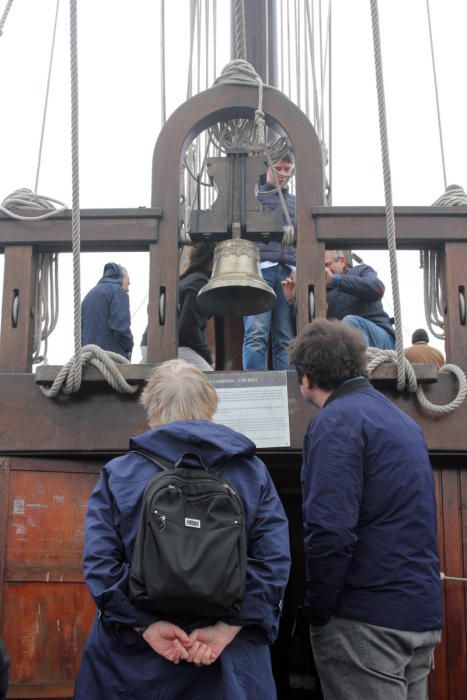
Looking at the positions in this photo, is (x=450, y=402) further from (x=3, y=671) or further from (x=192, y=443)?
(x=3, y=671)

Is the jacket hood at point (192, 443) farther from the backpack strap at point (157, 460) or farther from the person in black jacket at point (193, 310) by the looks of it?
the person in black jacket at point (193, 310)

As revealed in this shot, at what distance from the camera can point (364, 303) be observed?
4500mm

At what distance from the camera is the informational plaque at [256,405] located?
333 centimetres

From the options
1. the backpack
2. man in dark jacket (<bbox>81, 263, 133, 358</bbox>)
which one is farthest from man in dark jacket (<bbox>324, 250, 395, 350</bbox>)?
the backpack

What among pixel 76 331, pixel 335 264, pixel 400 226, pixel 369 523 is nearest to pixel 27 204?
pixel 76 331

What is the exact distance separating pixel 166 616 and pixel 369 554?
0.58 meters

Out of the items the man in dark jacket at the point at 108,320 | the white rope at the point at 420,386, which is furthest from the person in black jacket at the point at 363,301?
the man in dark jacket at the point at 108,320

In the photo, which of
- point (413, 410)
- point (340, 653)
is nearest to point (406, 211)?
point (413, 410)

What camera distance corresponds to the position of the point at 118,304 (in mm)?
4934

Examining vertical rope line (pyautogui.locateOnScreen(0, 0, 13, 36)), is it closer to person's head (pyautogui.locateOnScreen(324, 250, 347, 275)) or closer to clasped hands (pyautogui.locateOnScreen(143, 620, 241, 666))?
person's head (pyautogui.locateOnScreen(324, 250, 347, 275))

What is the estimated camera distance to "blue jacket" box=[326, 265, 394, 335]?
4.38 meters

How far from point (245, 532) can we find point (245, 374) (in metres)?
1.42

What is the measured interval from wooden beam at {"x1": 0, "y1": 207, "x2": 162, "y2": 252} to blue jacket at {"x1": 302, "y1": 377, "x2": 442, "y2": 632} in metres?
1.49

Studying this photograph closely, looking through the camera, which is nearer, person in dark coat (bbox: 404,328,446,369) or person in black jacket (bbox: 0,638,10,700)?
person in black jacket (bbox: 0,638,10,700)
